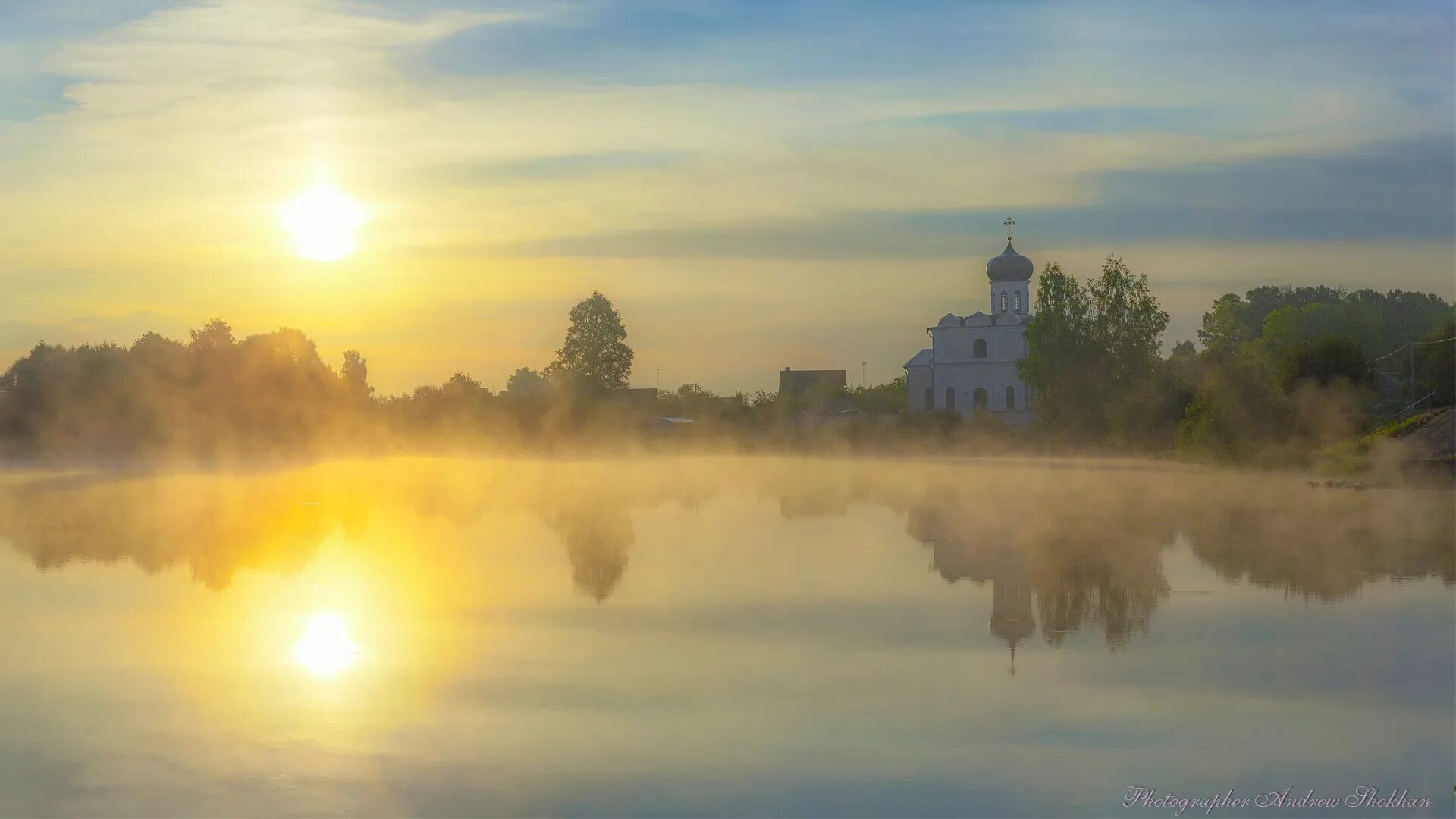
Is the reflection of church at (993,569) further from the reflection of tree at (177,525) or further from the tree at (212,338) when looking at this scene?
the tree at (212,338)

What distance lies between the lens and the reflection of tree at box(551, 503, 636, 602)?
20109 mm

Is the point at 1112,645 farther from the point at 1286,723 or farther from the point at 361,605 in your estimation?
the point at 361,605

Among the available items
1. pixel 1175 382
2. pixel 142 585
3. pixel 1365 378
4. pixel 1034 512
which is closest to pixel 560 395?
pixel 1175 382

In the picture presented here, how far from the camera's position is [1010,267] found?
8738 centimetres

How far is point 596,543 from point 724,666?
11.5 m

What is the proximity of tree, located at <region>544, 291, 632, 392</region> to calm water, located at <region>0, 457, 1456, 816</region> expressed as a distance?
57920mm

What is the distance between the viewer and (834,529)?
2819 cm

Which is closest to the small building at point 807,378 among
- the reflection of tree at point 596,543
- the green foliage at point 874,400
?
the green foliage at point 874,400

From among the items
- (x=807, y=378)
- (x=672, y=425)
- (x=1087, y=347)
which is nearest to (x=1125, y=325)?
(x=1087, y=347)

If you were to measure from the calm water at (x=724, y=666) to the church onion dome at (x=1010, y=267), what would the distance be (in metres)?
59.0

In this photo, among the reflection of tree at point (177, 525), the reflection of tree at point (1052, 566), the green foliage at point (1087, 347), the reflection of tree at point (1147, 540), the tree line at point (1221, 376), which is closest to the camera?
the reflection of tree at point (1052, 566)

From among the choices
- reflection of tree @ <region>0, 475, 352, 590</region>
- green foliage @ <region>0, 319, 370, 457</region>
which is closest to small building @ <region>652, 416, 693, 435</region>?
green foliage @ <region>0, 319, 370, 457</region>

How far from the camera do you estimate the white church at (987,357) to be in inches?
3346

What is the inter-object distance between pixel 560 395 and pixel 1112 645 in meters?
64.2
